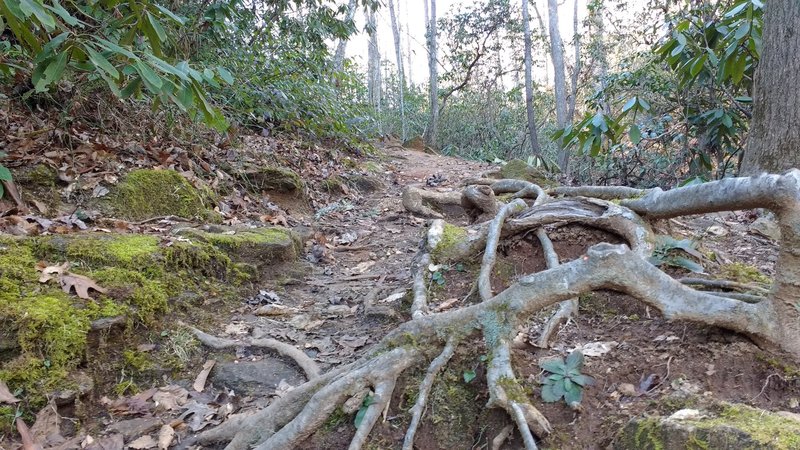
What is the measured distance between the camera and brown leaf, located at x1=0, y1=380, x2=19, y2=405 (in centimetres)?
247

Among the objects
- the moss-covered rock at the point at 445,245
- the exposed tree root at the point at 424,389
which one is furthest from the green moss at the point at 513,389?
the moss-covered rock at the point at 445,245

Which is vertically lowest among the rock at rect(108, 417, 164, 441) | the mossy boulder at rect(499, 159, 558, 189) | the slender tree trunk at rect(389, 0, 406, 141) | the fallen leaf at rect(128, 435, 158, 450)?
the fallen leaf at rect(128, 435, 158, 450)

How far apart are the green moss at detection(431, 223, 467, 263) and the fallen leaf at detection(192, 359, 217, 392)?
69.2 inches

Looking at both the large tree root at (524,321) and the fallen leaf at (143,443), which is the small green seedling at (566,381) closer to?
the large tree root at (524,321)

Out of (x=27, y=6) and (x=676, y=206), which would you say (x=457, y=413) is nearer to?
(x=676, y=206)

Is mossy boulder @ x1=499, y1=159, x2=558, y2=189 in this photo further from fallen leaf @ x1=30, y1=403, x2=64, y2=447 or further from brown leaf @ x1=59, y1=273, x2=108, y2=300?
fallen leaf @ x1=30, y1=403, x2=64, y2=447

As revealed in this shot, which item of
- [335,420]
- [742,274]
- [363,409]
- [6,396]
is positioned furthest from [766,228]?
[6,396]

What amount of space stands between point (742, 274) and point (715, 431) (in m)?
1.80

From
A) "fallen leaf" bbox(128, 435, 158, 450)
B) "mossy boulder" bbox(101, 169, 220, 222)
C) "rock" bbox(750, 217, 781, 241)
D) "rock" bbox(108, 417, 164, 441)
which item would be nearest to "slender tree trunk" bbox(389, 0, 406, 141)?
"mossy boulder" bbox(101, 169, 220, 222)

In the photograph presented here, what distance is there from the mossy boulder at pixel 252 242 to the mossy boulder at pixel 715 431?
11.1ft

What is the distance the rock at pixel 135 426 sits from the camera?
8.63ft

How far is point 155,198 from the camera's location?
16.4ft

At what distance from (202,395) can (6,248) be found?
1.54 metres

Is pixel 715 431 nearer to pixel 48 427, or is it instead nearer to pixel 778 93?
pixel 48 427
